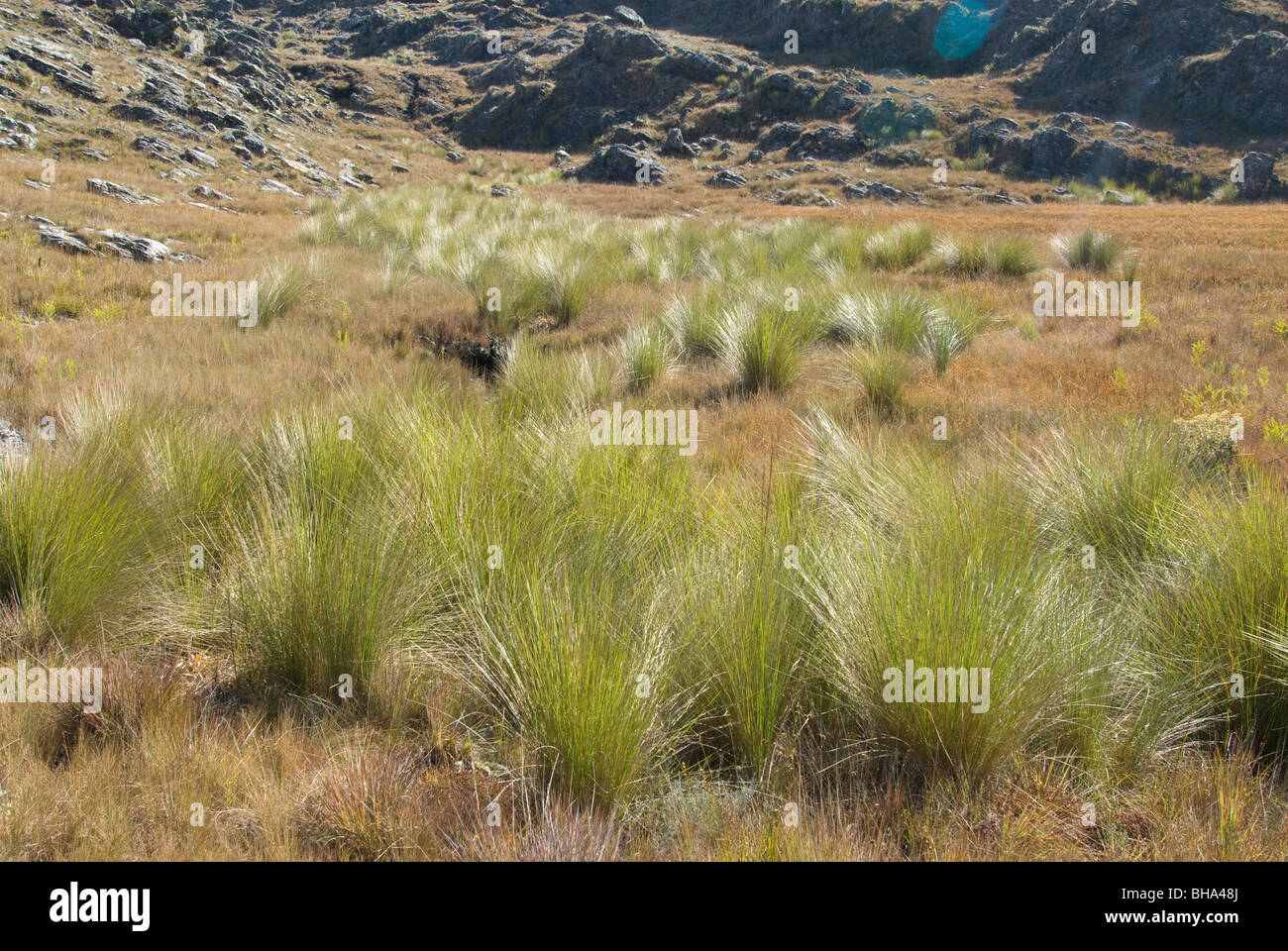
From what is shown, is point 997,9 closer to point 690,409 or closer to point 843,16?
point 843,16

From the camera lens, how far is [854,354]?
5598 millimetres

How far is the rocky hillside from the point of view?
1015 inches

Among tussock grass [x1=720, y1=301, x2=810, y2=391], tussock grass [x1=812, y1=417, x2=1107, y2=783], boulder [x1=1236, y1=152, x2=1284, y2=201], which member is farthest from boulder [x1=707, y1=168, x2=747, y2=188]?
tussock grass [x1=812, y1=417, x2=1107, y2=783]

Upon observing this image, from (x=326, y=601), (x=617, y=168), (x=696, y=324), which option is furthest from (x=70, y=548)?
(x=617, y=168)

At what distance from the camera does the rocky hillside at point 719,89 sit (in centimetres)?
2578

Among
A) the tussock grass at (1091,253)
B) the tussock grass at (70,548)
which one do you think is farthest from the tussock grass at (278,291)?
the tussock grass at (1091,253)

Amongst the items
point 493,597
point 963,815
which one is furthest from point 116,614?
point 963,815

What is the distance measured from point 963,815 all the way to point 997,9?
77042 millimetres

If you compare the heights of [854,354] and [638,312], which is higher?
[638,312]

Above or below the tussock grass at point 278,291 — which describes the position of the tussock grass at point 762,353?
below

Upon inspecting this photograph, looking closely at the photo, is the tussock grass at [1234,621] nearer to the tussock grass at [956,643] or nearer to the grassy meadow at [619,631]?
the grassy meadow at [619,631]

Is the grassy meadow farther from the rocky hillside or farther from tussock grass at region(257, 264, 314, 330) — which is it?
the rocky hillside

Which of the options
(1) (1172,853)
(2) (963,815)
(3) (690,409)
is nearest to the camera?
(1) (1172,853)

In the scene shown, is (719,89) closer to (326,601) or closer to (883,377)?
(883,377)
